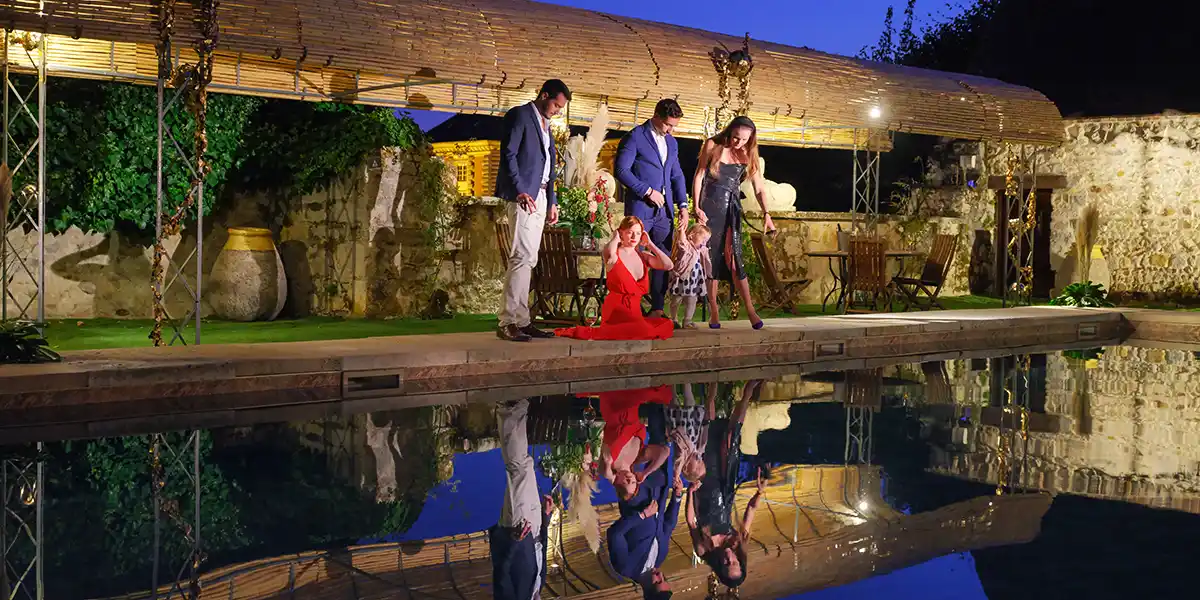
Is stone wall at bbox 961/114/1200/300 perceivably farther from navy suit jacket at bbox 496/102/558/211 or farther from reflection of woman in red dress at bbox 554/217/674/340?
navy suit jacket at bbox 496/102/558/211

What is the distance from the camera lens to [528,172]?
8.67 m

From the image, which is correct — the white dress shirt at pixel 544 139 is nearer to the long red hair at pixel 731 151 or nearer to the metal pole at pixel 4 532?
the long red hair at pixel 731 151

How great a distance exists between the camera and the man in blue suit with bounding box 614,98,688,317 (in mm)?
9633

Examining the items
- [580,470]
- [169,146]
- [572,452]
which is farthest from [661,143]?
[169,146]

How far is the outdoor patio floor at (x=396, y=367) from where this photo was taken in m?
6.68

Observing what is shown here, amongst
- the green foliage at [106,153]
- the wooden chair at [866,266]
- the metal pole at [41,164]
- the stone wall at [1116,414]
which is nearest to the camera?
the stone wall at [1116,414]

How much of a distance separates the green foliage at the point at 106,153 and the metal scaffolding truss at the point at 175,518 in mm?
6544

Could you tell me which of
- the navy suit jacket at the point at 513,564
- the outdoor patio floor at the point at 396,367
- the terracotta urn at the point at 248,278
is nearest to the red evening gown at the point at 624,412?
the outdoor patio floor at the point at 396,367

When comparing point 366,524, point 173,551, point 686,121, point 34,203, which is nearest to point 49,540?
point 173,551

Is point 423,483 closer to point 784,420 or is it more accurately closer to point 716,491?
point 716,491

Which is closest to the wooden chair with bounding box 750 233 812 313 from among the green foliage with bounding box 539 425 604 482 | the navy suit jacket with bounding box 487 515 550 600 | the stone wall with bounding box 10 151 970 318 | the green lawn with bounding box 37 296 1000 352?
the green lawn with bounding box 37 296 1000 352

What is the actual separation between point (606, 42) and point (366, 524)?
836 centimetres

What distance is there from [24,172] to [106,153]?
0.86m

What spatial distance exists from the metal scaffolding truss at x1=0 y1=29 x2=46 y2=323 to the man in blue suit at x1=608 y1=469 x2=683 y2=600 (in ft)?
20.4
